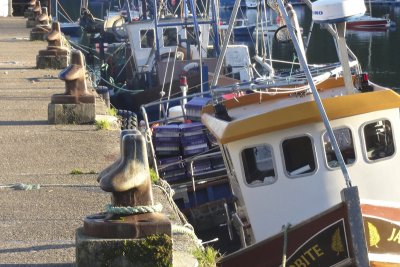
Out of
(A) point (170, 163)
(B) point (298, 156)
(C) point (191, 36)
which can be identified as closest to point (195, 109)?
(A) point (170, 163)

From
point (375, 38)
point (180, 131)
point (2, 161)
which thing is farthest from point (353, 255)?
point (375, 38)

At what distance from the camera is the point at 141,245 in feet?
18.4

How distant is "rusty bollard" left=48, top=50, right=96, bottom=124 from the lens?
35.3 ft

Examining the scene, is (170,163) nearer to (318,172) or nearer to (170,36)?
(318,172)

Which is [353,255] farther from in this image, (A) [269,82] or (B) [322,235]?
(A) [269,82]

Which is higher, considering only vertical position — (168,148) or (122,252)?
(122,252)

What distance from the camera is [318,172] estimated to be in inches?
380

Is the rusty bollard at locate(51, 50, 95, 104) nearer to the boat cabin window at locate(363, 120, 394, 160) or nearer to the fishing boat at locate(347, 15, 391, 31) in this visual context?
the boat cabin window at locate(363, 120, 394, 160)

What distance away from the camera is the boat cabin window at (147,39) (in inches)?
1126

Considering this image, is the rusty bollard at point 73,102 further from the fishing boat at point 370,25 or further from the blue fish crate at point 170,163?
the fishing boat at point 370,25

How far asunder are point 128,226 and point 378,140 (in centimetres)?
481

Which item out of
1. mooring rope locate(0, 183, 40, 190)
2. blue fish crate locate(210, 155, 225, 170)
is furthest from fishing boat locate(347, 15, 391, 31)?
mooring rope locate(0, 183, 40, 190)

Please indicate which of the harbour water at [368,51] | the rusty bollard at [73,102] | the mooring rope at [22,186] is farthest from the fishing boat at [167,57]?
the mooring rope at [22,186]

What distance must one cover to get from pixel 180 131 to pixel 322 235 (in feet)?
21.9
